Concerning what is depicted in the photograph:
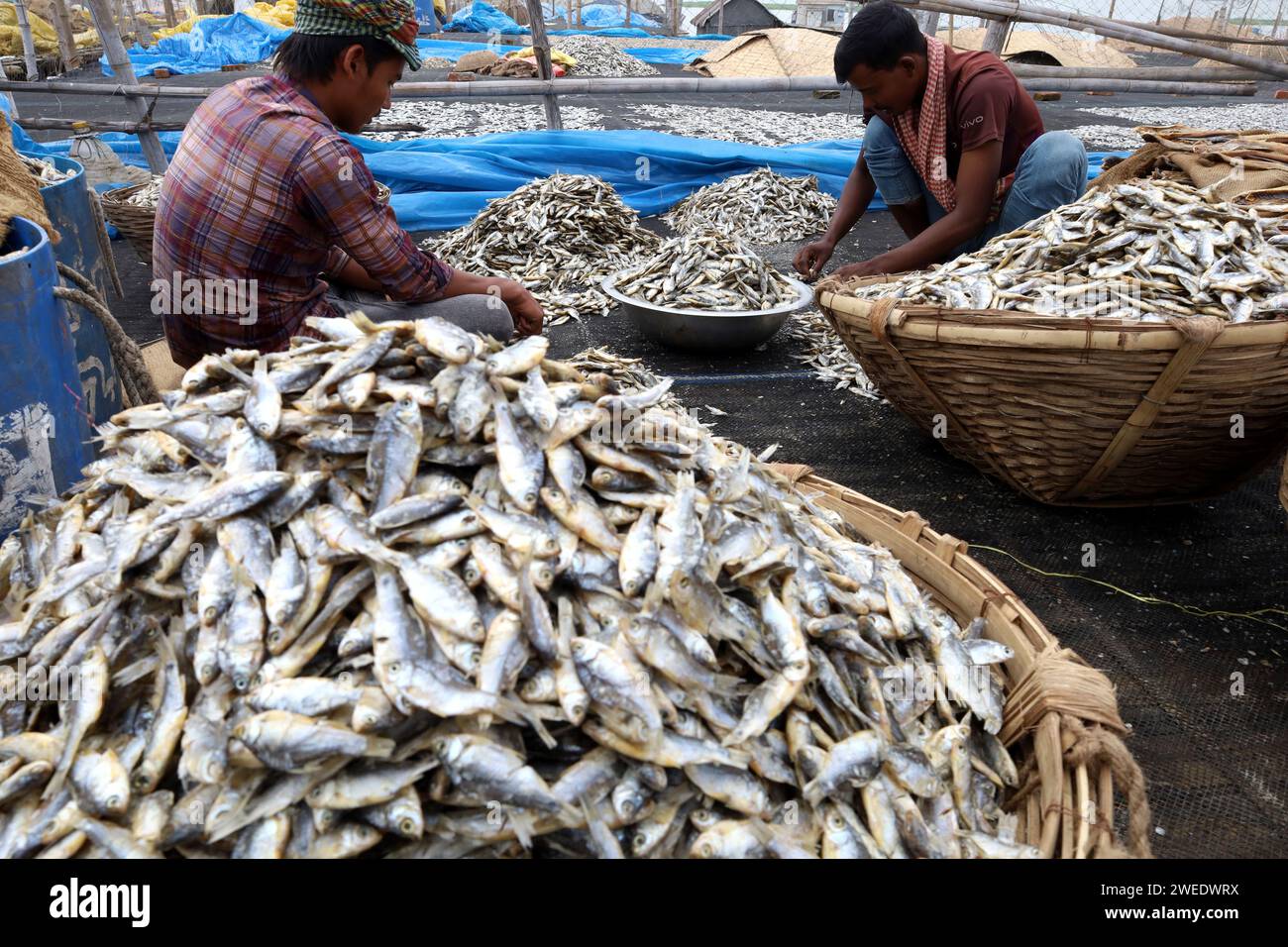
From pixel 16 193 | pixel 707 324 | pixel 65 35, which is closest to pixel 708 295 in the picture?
pixel 707 324

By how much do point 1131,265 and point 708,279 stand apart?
2.37 m

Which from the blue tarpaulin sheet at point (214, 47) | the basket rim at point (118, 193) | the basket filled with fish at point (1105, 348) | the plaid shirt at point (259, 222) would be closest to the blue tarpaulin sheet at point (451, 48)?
the blue tarpaulin sheet at point (214, 47)

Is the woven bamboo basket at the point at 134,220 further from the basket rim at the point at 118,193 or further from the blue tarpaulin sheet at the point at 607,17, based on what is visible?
the blue tarpaulin sheet at the point at 607,17

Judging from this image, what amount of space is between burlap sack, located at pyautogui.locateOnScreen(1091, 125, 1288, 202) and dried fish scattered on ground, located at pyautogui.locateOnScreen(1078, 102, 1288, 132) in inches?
360

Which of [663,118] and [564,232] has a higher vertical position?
[663,118]

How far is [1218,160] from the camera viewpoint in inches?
161

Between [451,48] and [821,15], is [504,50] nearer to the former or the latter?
[451,48]

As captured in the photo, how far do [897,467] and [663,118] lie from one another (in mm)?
10292

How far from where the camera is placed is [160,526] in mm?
1700

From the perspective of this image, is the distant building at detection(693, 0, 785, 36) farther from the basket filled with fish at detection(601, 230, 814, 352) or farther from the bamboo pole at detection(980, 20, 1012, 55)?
the basket filled with fish at detection(601, 230, 814, 352)

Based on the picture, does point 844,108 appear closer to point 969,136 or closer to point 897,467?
point 969,136

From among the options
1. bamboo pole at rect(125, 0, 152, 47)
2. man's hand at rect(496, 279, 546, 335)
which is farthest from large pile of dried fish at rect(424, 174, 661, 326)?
bamboo pole at rect(125, 0, 152, 47)

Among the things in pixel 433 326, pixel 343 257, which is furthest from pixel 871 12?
pixel 433 326

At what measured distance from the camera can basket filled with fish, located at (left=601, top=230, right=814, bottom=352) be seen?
4730 mm
